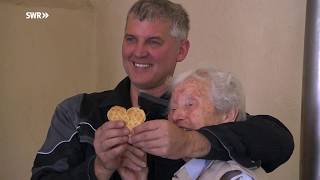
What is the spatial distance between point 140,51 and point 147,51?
21mm

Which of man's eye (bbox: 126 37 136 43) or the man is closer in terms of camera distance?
the man

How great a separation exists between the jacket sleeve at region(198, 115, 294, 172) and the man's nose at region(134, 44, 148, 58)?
1.08ft

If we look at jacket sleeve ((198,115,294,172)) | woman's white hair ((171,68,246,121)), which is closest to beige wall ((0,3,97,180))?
woman's white hair ((171,68,246,121))

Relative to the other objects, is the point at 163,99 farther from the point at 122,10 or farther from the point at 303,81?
the point at 122,10

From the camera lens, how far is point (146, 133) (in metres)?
Answer: 0.87

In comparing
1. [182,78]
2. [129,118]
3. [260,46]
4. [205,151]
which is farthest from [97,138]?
[260,46]

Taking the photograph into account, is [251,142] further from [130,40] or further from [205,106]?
[130,40]

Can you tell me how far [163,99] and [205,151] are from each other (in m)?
0.38

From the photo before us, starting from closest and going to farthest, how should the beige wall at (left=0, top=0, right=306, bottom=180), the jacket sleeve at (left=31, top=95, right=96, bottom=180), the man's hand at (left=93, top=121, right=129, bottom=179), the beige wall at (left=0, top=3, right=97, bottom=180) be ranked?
the man's hand at (left=93, top=121, right=129, bottom=179) → the jacket sleeve at (left=31, top=95, right=96, bottom=180) → the beige wall at (left=0, top=0, right=306, bottom=180) → the beige wall at (left=0, top=3, right=97, bottom=180)

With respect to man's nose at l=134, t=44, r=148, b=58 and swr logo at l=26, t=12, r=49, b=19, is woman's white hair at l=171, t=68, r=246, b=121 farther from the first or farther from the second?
swr logo at l=26, t=12, r=49, b=19

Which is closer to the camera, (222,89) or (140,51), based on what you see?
(222,89)

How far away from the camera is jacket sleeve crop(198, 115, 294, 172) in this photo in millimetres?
979

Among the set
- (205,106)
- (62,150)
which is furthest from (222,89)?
(62,150)

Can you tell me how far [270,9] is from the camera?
1.66 meters
